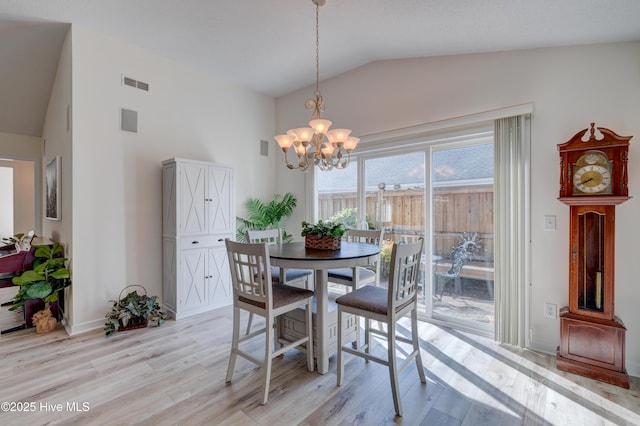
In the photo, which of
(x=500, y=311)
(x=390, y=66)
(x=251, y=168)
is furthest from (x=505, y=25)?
(x=251, y=168)

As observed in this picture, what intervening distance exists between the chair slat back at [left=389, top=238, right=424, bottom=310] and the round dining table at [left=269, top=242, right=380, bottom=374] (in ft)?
0.95

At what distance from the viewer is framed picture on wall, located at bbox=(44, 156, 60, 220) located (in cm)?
346

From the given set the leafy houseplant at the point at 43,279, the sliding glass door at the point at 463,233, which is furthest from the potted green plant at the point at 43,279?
the sliding glass door at the point at 463,233

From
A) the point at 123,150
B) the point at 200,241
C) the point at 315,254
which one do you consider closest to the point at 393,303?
the point at 315,254

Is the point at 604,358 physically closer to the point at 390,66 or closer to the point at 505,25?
the point at 505,25

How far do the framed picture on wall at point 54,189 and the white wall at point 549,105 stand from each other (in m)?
3.94

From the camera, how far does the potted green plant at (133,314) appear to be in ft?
10.1

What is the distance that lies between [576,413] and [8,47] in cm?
593

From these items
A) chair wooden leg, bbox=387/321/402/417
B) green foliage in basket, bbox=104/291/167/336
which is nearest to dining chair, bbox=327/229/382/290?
chair wooden leg, bbox=387/321/402/417

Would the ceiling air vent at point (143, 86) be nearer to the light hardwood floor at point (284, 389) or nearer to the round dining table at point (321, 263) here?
the round dining table at point (321, 263)

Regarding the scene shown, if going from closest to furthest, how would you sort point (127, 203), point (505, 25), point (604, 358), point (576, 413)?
point (576, 413) → point (604, 358) → point (505, 25) → point (127, 203)

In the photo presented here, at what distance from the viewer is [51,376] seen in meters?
2.29

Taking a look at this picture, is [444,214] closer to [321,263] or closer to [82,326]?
[321,263]

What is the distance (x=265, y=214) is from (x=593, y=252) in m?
3.69
